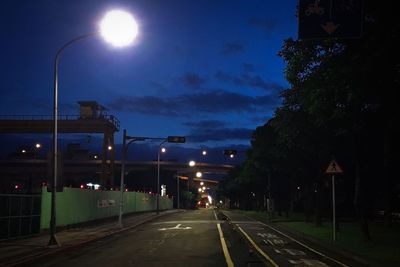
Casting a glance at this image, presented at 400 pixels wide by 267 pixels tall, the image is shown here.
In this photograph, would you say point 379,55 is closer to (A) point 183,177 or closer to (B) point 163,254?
(B) point 163,254

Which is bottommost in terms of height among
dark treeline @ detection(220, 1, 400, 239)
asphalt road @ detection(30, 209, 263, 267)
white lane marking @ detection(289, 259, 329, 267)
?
asphalt road @ detection(30, 209, 263, 267)

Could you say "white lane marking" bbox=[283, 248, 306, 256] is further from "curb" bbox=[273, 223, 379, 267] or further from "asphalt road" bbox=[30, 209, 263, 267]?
"asphalt road" bbox=[30, 209, 263, 267]

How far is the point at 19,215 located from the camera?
2650 centimetres

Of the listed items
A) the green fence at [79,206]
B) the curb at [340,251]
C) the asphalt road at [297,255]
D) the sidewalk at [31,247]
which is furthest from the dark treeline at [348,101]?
the green fence at [79,206]

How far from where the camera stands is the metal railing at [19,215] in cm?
2483

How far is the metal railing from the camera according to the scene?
24828 mm

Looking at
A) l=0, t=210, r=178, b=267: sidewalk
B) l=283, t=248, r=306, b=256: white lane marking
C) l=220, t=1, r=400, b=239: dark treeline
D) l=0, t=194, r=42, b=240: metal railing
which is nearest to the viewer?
l=220, t=1, r=400, b=239: dark treeline

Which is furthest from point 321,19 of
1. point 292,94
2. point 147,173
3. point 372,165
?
point 147,173

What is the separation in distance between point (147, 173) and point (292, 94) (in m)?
113

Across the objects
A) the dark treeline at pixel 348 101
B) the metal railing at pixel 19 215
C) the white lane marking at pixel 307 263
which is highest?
the dark treeline at pixel 348 101

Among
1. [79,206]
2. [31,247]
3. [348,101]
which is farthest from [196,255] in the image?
[79,206]

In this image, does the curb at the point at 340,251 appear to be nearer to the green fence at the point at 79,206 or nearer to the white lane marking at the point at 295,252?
the white lane marking at the point at 295,252

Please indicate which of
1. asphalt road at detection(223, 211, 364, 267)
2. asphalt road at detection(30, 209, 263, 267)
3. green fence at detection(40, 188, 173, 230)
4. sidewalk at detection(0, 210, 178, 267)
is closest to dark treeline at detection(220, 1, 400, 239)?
asphalt road at detection(223, 211, 364, 267)

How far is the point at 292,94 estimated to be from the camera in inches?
1046
